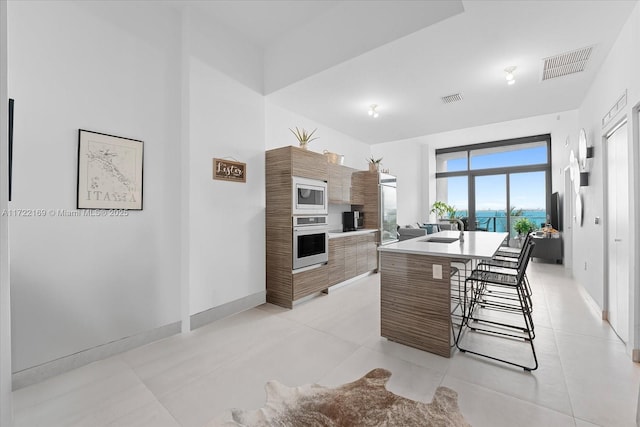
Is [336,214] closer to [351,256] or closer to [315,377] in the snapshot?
[351,256]

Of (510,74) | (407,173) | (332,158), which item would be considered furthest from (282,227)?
(407,173)

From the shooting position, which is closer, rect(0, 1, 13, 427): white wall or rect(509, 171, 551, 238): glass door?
rect(0, 1, 13, 427): white wall

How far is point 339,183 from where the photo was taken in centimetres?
→ 457

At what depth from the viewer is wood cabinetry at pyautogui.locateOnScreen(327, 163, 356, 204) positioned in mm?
4380

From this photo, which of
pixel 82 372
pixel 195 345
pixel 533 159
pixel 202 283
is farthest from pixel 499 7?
pixel 533 159

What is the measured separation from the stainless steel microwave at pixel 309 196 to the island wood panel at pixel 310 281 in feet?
2.64

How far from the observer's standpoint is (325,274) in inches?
154

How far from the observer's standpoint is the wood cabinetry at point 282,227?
134 inches

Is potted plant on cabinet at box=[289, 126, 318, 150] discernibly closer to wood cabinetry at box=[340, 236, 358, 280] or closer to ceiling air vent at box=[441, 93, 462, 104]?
wood cabinetry at box=[340, 236, 358, 280]

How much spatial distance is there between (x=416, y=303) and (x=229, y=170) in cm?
243

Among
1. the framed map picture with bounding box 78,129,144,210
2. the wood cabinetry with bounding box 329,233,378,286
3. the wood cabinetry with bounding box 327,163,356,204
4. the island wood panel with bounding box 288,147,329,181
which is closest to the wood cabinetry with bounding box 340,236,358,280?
the wood cabinetry with bounding box 329,233,378,286

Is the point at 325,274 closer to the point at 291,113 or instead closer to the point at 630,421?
the point at 291,113

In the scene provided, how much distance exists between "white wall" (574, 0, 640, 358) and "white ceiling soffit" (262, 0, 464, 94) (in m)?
1.45

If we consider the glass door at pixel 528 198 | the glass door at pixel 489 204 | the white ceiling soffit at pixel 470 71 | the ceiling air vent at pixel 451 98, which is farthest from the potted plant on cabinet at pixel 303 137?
the glass door at pixel 528 198
